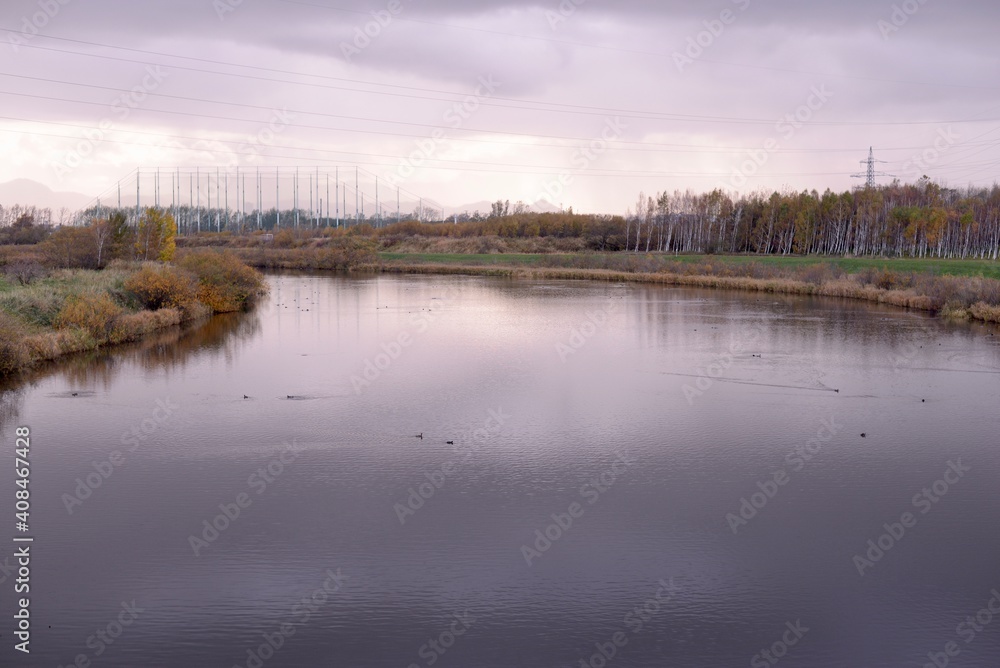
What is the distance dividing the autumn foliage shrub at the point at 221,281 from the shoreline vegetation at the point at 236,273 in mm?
58

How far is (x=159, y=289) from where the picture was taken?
27.0m

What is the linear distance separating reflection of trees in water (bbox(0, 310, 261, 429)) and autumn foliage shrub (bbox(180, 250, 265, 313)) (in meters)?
3.51

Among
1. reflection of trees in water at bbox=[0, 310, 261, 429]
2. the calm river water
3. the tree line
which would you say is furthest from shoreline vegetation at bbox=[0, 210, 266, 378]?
the tree line

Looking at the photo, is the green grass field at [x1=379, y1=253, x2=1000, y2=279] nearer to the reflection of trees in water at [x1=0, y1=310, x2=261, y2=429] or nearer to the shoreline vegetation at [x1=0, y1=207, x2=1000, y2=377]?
the shoreline vegetation at [x1=0, y1=207, x2=1000, y2=377]

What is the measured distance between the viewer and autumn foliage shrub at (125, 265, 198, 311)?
87.1 ft

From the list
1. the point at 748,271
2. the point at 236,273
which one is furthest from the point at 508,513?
the point at 748,271

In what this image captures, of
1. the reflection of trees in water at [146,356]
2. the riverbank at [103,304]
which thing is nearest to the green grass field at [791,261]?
the riverbank at [103,304]

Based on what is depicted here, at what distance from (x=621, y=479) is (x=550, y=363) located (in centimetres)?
882

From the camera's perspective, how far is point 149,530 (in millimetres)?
9062

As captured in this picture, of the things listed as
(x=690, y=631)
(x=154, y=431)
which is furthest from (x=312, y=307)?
(x=690, y=631)

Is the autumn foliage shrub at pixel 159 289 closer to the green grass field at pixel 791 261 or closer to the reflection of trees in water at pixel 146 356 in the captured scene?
the reflection of trees in water at pixel 146 356

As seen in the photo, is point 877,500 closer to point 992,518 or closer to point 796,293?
point 992,518

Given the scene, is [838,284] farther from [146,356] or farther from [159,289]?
[146,356]

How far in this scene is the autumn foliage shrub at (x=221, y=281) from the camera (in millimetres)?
31484
